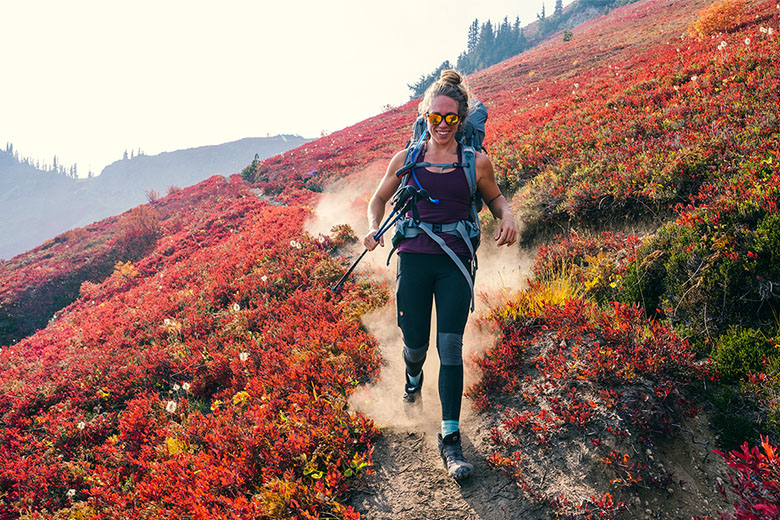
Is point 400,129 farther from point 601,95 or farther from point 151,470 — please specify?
point 151,470

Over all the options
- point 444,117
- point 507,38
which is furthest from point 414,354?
point 507,38

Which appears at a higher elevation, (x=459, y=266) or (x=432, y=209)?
(x=432, y=209)

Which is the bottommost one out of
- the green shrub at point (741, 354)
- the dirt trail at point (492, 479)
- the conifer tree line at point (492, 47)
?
the dirt trail at point (492, 479)

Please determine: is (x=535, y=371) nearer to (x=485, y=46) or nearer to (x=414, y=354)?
(x=414, y=354)

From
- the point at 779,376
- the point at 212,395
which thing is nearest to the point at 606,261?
the point at 779,376

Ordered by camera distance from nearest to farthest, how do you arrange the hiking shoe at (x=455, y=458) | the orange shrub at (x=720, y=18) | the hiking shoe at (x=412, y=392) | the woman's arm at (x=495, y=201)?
the hiking shoe at (x=455, y=458)
the woman's arm at (x=495, y=201)
the hiking shoe at (x=412, y=392)
the orange shrub at (x=720, y=18)

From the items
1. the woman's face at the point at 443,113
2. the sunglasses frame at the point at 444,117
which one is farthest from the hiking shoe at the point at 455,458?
the sunglasses frame at the point at 444,117

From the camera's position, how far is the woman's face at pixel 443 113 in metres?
3.44

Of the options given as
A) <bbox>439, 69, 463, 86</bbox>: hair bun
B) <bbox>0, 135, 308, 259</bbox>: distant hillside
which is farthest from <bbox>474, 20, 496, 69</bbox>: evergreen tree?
<bbox>0, 135, 308, 259</bbox>: distant hillside

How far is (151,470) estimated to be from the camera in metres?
4.21

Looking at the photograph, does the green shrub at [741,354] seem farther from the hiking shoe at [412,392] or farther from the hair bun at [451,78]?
the hair bun at [451,78]

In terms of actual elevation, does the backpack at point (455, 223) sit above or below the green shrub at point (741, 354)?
above

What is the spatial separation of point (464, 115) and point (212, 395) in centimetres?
503

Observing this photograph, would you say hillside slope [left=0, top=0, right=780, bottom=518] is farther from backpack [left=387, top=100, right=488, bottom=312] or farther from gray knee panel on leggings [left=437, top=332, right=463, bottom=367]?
backpack [left=387, top=100, right=488, bottom=312]
